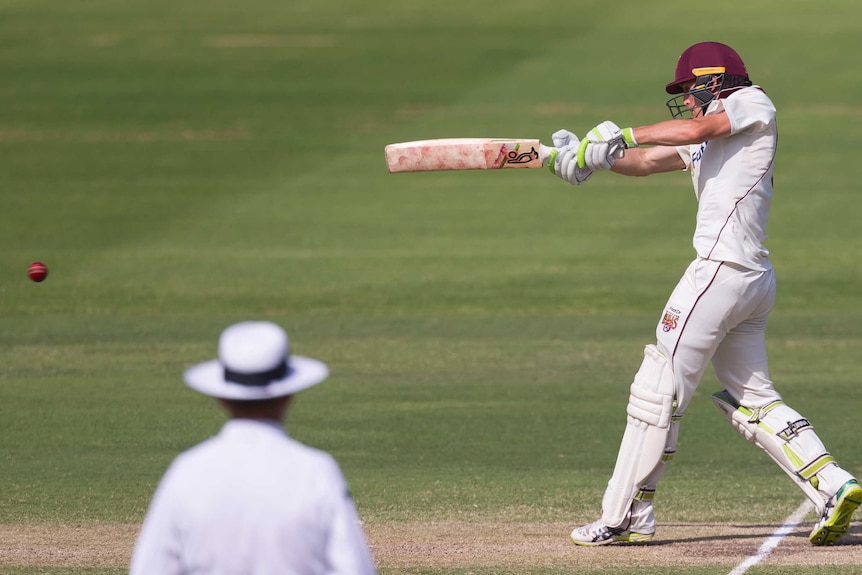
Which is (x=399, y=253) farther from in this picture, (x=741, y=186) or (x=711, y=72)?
(x=741, y=186)

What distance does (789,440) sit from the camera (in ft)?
21.8

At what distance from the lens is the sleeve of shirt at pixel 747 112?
6383mm

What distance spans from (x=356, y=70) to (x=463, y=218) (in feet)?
27.6

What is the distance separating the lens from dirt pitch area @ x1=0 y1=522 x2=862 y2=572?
6.33 meters

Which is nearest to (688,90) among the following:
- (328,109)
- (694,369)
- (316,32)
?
(694,369)

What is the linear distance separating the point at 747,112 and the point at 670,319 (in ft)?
3.34

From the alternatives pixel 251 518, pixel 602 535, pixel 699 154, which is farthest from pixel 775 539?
pixel 251 518

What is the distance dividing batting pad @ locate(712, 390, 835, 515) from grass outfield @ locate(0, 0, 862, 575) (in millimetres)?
376

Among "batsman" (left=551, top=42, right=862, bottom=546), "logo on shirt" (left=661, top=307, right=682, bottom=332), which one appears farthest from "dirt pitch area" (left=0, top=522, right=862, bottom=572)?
"logo on shirt" (left=661, top=307, right=682, bottom=332)

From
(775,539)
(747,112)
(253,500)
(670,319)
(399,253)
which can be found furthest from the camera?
(399,253)

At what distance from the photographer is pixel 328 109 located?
2269cm

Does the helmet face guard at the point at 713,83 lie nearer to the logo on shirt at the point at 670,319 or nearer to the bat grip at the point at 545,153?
the bat grip at the point at 545,153

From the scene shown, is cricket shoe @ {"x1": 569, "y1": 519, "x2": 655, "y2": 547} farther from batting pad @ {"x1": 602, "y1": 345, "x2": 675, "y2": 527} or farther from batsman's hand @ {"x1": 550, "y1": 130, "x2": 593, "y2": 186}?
batsman's hand @ {"x1": 550, "y1": 130, "x2": 593, "y2": 186}

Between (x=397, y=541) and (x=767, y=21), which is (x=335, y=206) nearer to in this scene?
(x=397, y=541)
